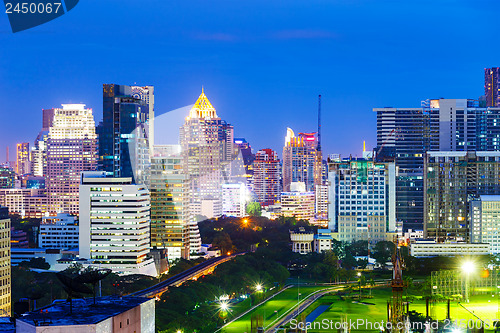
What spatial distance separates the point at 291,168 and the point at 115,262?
51.5 metres

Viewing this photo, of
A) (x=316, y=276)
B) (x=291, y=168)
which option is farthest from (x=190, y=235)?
(x=291, y=168)

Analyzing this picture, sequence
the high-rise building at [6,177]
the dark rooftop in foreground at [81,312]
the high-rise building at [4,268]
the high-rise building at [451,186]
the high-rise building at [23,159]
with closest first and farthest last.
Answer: the dark rooftop in foreground at [81,312], the high-rise building at [4,268], the high-rise building at [451,186], the high-rise building at [6,177], the high-rise building at [23,159]

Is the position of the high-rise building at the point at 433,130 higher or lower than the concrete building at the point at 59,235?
higher

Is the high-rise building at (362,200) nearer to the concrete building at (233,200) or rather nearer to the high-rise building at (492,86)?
the concrete building at (233,200)

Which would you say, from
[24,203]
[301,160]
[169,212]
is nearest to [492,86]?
[301,160]

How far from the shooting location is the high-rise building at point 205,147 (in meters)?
62.9

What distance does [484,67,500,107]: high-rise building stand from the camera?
238ft

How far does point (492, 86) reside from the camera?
241ft

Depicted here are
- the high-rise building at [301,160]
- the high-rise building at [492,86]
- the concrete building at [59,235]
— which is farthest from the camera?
the high-rise building at [301,160]

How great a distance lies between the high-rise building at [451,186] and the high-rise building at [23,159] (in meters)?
44.5

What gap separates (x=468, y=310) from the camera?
26906mm

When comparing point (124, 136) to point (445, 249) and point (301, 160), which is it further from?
point (301, 160)

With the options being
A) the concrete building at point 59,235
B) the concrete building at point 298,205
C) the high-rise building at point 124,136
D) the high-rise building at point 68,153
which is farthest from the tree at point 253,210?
the high-rise building at point 124,136

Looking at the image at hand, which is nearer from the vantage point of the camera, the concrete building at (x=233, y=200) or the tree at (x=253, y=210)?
the concrete building at (x=233, y=200)
